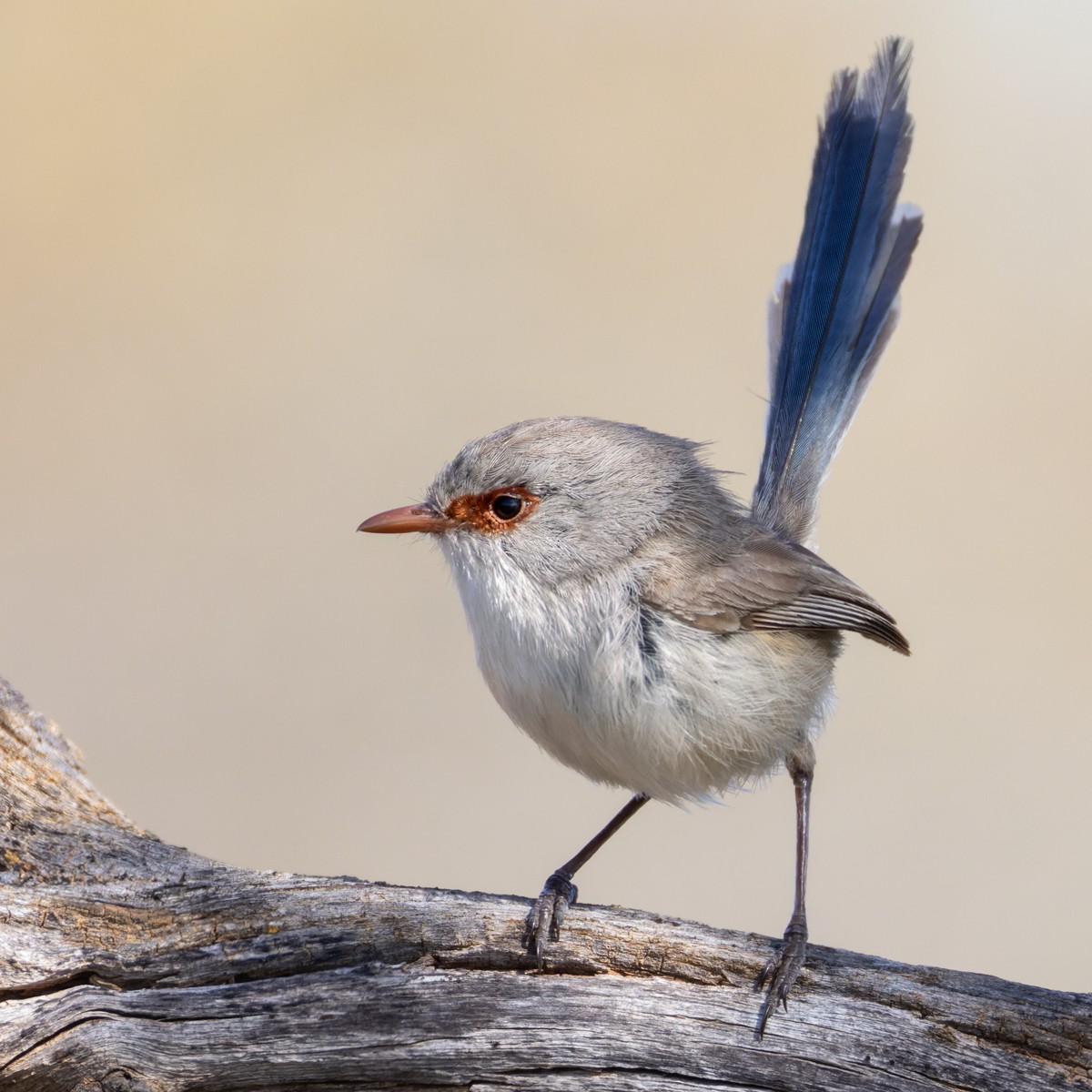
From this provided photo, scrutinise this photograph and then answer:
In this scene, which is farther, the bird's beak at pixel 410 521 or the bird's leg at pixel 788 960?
the bird's beak at pixel 410 521

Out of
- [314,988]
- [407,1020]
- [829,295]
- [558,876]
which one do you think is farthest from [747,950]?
[829,295]

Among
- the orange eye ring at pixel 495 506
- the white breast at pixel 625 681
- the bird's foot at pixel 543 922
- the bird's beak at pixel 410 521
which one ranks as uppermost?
the orange eye ring at pixel 495 506

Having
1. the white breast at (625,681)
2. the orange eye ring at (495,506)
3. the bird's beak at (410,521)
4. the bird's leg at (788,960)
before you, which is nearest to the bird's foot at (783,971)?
the bird's leg at (788,960)

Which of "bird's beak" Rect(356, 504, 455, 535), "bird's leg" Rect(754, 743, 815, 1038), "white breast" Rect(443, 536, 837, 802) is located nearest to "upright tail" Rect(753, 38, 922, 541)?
"white breast" Rect(443, 536, 837, 802)

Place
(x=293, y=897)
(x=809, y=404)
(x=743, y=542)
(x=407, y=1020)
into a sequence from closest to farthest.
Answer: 1. (x=407, y=1020)
2. (x=293, y=897)
3. (x=743, y=542)
4. (x=809, y=404)

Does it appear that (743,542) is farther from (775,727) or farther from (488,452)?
(488,452)

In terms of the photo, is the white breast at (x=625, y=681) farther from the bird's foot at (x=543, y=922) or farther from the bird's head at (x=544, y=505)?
the bird's foot at (x=543, y=922)

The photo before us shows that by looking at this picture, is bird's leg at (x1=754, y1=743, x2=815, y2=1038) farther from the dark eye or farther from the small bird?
the dark eye
